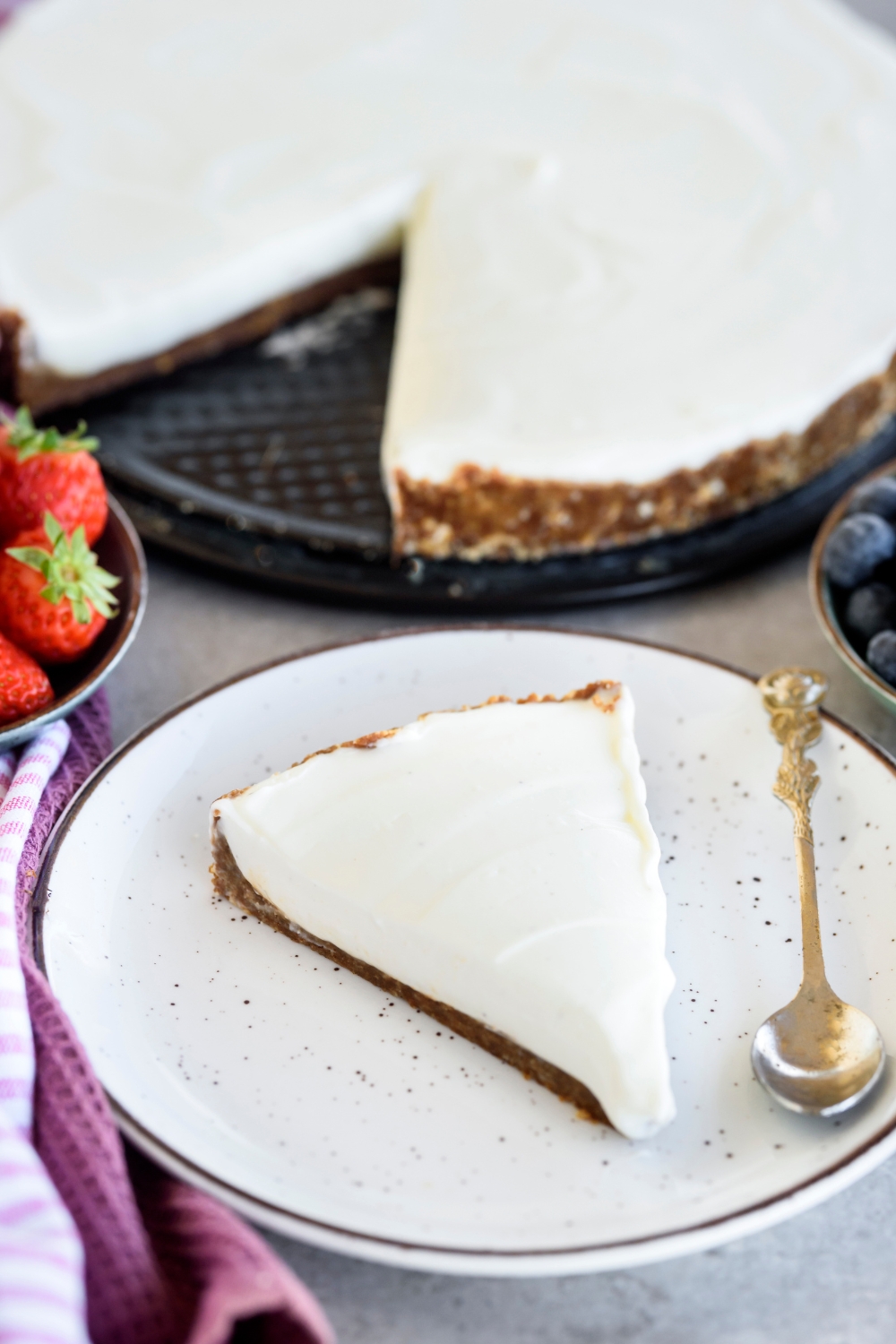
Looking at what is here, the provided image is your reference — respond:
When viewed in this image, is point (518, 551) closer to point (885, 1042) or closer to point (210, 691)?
point (210, 691)

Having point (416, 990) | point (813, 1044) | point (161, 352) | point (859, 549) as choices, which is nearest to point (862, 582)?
point (859, 549)

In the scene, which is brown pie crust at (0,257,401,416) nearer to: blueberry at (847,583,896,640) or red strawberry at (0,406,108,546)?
red strawberry at (0,406,108,546)

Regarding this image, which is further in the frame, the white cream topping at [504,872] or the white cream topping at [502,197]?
the white cream topping at [502,197]

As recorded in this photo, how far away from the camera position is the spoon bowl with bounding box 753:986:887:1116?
3.90 ft

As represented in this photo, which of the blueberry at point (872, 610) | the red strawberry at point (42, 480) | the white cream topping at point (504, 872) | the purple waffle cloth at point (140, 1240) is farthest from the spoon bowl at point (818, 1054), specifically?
the red strawberry at point (42, 480)

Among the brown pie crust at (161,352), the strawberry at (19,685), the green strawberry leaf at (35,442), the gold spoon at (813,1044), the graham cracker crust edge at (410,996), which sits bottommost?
the brown pie crust at (161,352)

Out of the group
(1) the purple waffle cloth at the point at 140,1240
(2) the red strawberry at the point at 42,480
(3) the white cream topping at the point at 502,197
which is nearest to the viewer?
(1) the purple waffle cloth at the point at 140,1240

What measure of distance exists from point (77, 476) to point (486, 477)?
61cm

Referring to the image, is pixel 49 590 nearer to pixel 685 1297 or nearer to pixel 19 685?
pixel 19 685

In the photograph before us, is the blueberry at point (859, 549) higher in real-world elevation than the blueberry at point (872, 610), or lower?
higher

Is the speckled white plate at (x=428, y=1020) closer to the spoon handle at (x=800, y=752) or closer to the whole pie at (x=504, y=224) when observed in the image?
the spoon handle at (x=800, y=752)

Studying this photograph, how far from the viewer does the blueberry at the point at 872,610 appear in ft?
5.57

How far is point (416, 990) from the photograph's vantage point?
1330 millimetres

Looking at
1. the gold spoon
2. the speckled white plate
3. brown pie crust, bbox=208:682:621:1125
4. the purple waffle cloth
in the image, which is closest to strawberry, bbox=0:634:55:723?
the speckled white plate
